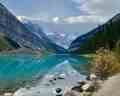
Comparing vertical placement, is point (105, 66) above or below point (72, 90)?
above

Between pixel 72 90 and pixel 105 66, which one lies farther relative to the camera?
pixel 105 66

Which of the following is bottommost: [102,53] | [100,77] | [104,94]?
[104,94]

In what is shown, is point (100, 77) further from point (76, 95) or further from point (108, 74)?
point (76, 95)

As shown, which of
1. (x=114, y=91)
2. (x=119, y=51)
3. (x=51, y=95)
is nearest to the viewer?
(x=114, y=91)

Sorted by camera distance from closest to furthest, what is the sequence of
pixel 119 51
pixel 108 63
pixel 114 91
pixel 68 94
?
pixel 114 91
pixel 68 94
pixel 108 63
pixel 119 51

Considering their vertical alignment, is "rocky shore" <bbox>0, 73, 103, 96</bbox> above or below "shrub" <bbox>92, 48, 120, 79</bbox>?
below

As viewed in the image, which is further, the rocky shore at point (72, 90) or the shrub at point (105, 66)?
the shrub at point (105, 66)

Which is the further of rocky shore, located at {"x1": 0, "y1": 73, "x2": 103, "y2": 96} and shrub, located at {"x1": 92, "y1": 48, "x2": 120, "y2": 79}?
shrub, located at {"x1": 92, "y1": 48, "x2": 120, "y2": 79}

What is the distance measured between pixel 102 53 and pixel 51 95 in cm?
724

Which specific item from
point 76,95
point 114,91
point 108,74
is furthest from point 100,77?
point 114,91

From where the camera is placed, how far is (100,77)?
34.9 meters

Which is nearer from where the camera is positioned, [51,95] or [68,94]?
[68,94]

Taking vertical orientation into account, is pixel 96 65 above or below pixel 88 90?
above

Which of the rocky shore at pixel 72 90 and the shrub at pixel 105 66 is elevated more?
the shrub at pixel 105 66
